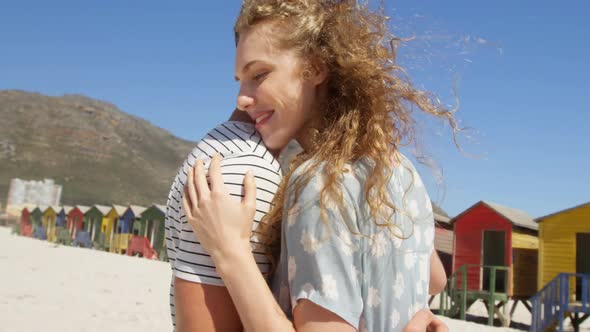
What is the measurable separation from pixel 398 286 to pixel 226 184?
57 cm

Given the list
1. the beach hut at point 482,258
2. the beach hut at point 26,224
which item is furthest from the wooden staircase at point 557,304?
the beach hut at point 26,224

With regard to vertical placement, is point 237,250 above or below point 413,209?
below

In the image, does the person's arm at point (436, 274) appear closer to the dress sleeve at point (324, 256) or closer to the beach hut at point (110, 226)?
the dress sleeve at point (324, 256)

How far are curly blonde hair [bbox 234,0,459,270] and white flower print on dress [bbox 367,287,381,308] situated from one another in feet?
0.63

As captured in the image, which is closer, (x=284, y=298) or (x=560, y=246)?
(x=284, y=298)

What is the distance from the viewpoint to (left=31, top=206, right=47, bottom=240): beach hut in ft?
150

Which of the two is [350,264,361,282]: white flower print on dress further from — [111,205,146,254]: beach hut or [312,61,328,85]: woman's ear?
[111,205,146,254]: beach hut

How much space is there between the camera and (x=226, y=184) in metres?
1.65

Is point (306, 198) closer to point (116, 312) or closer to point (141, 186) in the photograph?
point (116, 312)

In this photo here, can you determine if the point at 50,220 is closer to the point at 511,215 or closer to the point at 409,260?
the point at 511,215

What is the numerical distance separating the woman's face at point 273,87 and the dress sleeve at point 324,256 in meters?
0.35

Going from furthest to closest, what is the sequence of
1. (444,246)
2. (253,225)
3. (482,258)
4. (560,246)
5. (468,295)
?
1. (444,246)
2. (482,258)
3. (468,295)
4. (560,246)
5. (253,225)

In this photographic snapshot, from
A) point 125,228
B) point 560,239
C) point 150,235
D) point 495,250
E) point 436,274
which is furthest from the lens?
point 125,228

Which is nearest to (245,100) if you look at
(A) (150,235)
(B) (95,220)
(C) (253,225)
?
(C) (253,225)
